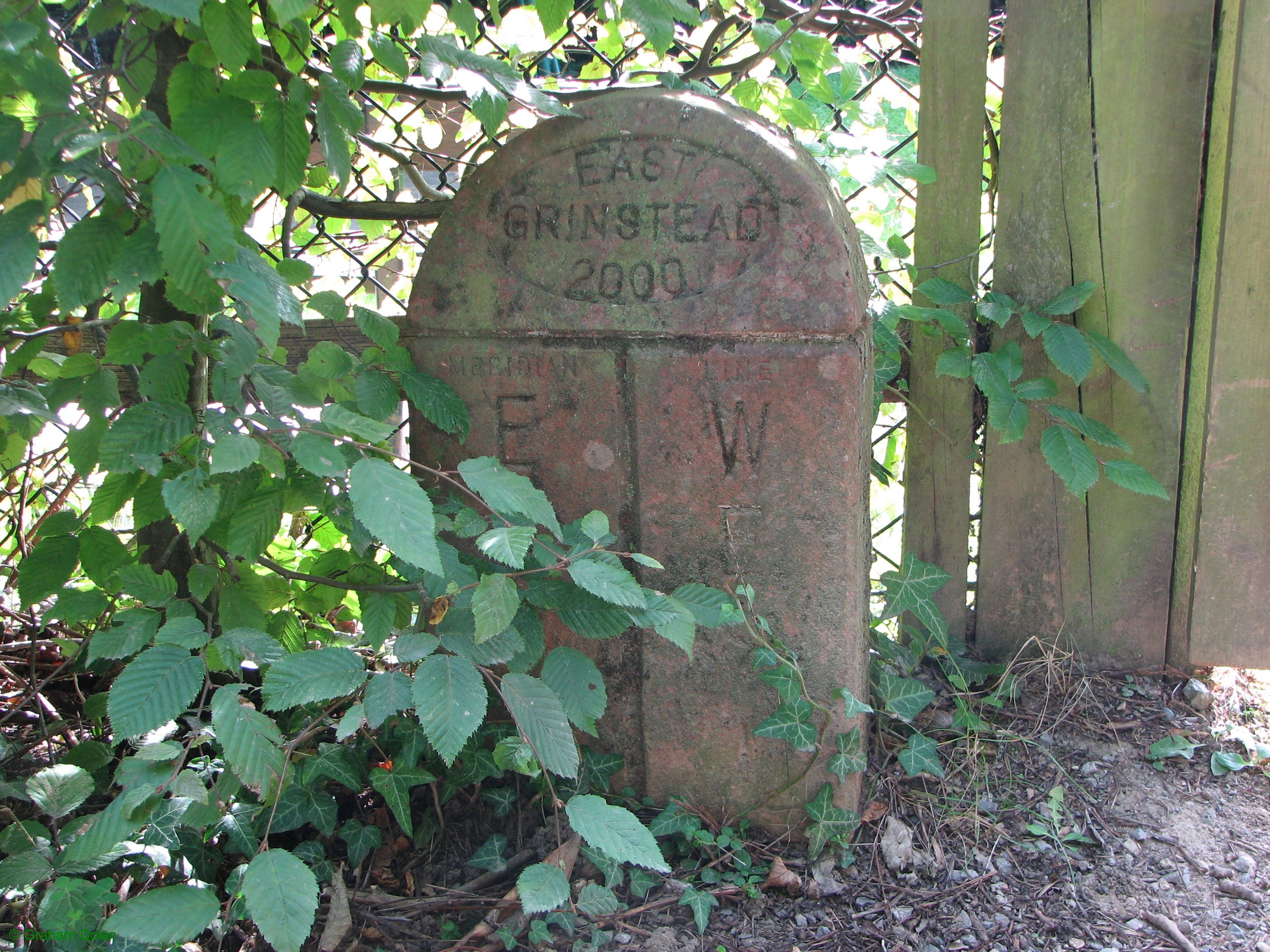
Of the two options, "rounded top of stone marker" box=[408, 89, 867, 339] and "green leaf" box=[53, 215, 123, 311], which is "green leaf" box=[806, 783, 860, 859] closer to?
"rounded top of stone marker" box=[408, 89, 867, 339]

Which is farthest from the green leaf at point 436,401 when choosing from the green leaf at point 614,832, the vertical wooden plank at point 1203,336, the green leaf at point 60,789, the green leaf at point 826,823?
the vertical wooden plank at point 1203,336

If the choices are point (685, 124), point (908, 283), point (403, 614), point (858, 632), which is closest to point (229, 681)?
point (403, 614)

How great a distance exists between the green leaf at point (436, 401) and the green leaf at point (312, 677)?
49cm

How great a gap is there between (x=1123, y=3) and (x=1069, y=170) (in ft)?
1.06

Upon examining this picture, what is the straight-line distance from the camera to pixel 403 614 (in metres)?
1.73

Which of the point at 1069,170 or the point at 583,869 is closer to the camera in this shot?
the point at 583,869

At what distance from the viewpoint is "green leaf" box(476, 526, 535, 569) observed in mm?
1295

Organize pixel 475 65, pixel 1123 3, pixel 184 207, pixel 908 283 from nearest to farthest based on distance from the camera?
pixel 184 207 < pixel 475 65 < pixel 1123 3 < pixel 908 283

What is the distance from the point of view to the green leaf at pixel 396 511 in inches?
46.4

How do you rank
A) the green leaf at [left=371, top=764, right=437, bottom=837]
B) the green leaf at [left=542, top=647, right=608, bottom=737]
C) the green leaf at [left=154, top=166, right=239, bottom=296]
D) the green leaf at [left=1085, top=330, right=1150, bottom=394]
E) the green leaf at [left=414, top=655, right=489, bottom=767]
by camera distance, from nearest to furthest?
the green leaf at [left=154, top=166, right=239, bottom=296]
the green leaf at [left=414, top=655, right=489, bottom=767]
the green leaf at [left=542, top=647, right=608, bottom=737]
the green leaf at [left=371, top=764, right=437, bottom=837]
the green leaf at [left=1085, top=330, right=1150, bottom=394]

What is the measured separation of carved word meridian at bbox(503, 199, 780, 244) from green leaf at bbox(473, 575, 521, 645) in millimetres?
661

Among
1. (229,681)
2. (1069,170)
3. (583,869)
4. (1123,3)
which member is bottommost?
(583,869)

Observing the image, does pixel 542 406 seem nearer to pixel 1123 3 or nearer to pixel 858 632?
pixel 858 632

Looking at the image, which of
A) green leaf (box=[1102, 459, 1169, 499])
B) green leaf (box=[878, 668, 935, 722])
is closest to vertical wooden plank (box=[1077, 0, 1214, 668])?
green leaf (box=[1102, 459, 1169, 499])
